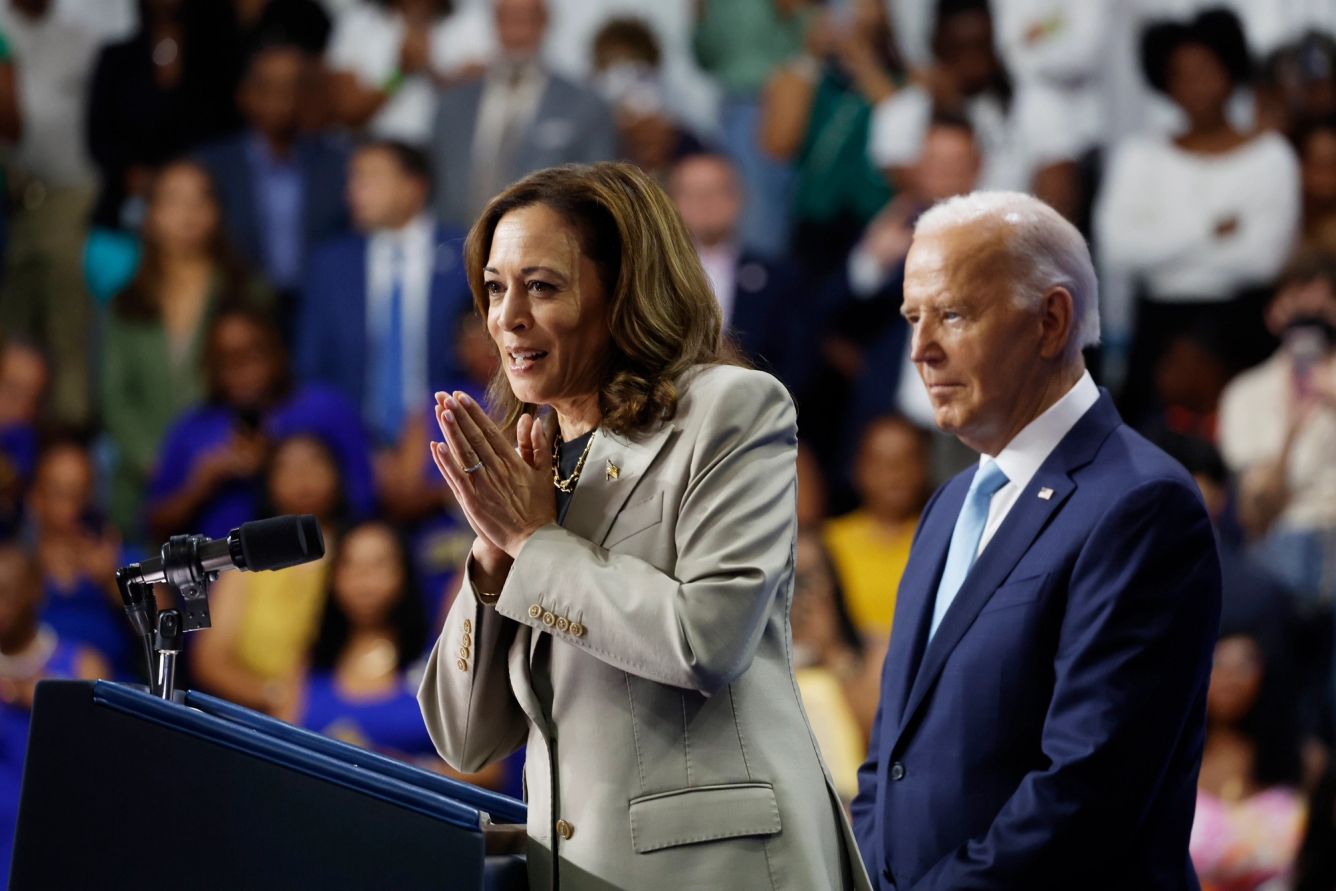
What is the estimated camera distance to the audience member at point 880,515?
252 inches

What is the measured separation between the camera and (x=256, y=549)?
65.4 inches

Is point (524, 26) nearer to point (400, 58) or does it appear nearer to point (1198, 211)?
point (400, 58)

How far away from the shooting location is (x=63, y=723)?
58.9 inches

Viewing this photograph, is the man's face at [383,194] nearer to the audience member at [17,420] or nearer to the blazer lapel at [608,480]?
the audience member at [17,420]

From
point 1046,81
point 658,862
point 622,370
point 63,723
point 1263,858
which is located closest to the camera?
point 63,723

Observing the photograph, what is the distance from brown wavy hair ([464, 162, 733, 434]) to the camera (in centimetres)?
191

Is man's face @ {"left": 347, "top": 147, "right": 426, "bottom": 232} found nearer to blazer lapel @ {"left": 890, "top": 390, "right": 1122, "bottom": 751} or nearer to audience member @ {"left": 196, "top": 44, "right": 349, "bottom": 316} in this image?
audience member @ {"left": 196, "top": 44, "right": 349, "bottom": 316}

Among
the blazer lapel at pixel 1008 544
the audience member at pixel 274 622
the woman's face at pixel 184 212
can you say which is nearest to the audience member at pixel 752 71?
the audience member at pixel 274 622

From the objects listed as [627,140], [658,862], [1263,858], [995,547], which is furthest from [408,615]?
[658,862]

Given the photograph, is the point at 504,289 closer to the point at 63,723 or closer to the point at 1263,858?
the point at 63,723

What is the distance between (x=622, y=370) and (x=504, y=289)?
0.19m

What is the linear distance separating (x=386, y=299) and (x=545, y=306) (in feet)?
17.7

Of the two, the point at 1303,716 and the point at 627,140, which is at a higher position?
the point at 627,140

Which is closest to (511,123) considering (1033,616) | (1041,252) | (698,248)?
(698,248)
